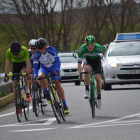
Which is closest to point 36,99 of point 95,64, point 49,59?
point 49,59

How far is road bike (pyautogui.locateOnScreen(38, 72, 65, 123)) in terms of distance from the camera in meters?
11.7

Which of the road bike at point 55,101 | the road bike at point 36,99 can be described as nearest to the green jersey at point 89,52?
the road bike at point 36,99

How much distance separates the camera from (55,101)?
11.8m

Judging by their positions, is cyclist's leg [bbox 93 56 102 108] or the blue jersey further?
cyclist's leg [bbox 93 56 102 108]

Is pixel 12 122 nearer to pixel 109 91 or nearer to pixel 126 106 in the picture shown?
pixel 126 106

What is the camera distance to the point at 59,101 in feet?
39.6

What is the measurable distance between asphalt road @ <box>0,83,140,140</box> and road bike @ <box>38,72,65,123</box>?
0.53 feet

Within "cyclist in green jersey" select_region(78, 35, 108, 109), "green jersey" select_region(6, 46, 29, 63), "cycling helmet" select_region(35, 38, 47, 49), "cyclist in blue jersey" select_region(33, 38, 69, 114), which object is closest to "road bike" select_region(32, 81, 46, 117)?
"green jersey" select_region(6, 46, 29, 63)

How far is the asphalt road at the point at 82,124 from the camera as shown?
9469 millimetres

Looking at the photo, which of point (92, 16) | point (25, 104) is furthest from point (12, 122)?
point (92, 16)

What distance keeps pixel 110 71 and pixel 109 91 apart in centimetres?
70

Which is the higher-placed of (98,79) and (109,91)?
(98,79)

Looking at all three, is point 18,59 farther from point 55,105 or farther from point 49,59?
point 55,105

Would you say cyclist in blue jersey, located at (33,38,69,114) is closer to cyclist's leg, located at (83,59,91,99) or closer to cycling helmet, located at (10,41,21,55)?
cycling helmet, located at (10,41,21,55)
